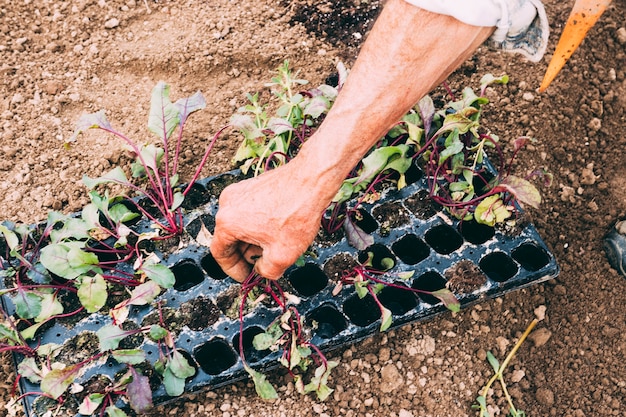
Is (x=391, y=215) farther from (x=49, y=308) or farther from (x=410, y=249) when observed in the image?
(x=49, y=308)

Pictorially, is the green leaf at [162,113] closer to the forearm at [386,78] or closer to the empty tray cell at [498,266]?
the forearm at [386,78]

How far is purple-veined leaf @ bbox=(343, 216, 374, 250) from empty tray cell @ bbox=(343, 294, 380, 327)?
0.14m

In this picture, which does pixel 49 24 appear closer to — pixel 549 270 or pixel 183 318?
pixel 183 318

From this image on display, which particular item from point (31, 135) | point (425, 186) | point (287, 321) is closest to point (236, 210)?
point (287, 321)

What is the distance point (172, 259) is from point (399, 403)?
2.26 ft

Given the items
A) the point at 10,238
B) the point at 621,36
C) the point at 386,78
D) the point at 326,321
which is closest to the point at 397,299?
the point at 326,321

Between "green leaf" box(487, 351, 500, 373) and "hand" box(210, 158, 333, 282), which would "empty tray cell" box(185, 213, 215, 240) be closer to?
"hand" box(210, 158, 333, 282)

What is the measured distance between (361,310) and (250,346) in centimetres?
30

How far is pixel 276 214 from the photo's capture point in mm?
1099

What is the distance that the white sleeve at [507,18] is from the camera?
96cm

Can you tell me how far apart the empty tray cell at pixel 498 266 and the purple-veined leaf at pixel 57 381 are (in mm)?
1022

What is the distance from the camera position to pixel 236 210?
114 centimetres

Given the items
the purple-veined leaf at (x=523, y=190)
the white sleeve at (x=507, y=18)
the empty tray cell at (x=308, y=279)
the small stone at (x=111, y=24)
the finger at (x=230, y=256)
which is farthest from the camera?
the small stone at (x=111, y=24)

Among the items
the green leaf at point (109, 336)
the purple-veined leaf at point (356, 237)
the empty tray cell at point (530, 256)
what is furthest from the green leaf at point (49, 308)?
the empty tray cell at point (530, 256)
